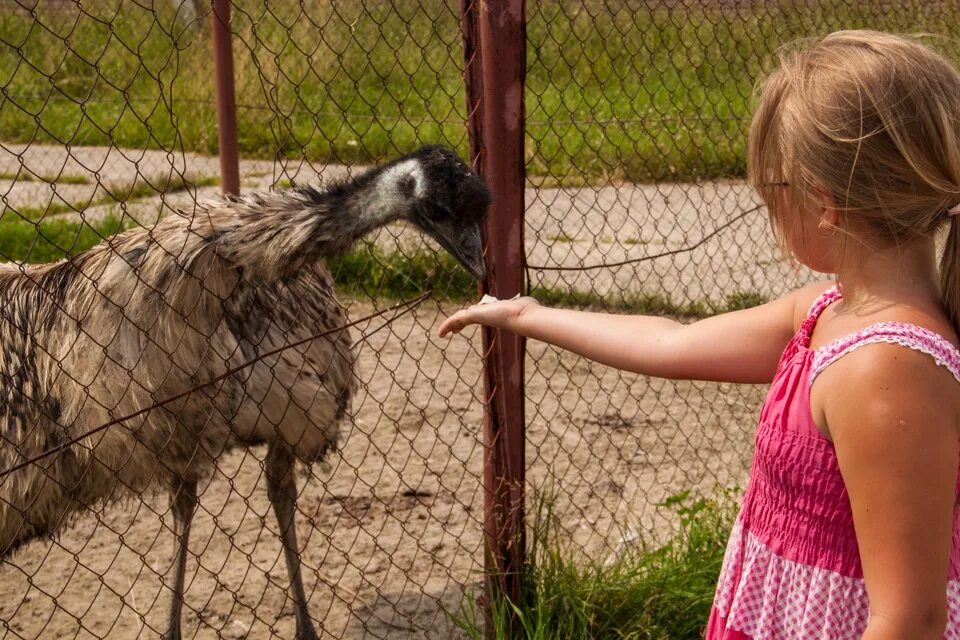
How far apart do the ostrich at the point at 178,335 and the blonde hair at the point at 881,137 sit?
4.74 feet

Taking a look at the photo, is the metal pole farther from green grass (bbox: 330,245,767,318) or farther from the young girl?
the young girl

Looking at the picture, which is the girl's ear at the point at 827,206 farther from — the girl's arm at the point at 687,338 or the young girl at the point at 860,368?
the girl's arm at the point at 687,338

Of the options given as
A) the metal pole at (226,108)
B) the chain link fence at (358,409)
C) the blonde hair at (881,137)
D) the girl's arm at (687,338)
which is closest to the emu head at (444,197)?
the chain link fence at (358,409)

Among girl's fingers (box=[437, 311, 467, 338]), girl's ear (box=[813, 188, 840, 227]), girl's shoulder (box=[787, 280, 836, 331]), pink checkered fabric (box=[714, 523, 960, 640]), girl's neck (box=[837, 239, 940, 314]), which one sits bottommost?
pink checkered fabric (box=[714, 523, 960, 640])

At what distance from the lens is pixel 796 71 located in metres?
1.70

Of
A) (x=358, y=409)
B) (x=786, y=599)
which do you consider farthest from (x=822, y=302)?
(x=358, y=409)

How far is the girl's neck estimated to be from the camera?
1.68 meters

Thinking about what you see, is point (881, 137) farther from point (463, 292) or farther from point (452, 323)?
point (463, 292)

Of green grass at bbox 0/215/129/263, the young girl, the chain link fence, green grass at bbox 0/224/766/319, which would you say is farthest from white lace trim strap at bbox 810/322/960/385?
green grass at bbox 0/215/129/263

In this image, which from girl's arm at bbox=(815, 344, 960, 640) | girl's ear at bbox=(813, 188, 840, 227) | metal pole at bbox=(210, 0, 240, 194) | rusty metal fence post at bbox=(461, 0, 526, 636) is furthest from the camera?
metal pole at bbox=(210, 0, 240, 194)

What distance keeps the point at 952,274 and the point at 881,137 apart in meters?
0.23

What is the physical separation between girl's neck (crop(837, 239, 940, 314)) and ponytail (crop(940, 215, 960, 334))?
0.06ft

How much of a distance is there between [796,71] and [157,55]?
9.85 metres

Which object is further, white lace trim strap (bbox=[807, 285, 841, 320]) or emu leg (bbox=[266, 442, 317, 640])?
emu leg (bbox=[266, 442, 317, 640])
